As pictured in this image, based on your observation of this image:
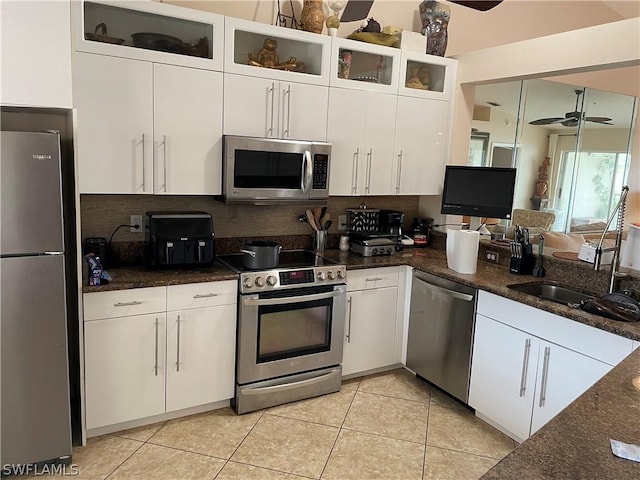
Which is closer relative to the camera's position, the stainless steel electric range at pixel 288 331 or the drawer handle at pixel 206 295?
the drawer handle at pixel 206 295

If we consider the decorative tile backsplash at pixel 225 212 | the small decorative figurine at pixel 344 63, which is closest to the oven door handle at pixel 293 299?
the decorative tile backsplash at pixel 225 212

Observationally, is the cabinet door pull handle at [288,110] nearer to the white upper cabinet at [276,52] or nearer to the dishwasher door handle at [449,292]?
the white upper cabinet at [276,52]

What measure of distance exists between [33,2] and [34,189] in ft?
2.79

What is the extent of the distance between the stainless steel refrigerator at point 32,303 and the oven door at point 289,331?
3.31 feet

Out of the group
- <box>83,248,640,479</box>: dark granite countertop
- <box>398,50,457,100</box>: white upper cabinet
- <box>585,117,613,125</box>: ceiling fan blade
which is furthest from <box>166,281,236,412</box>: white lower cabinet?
<box>585,117,613,125</box>: ceiling fan blade

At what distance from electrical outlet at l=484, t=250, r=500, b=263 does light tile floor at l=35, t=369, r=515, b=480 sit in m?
1.09

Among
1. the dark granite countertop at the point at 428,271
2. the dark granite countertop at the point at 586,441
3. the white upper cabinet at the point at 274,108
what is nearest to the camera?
the dark granite countertop at the point at 586,441

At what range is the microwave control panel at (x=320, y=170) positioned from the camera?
330cm

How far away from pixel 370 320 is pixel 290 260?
0.74m

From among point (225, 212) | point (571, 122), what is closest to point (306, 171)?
point (225, 212)

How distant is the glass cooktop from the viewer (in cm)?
312

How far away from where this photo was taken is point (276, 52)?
324 centimetres

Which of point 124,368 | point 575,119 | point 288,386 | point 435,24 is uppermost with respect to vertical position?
point 435,24

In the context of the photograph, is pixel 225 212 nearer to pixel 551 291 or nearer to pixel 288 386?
pixel 288 386
